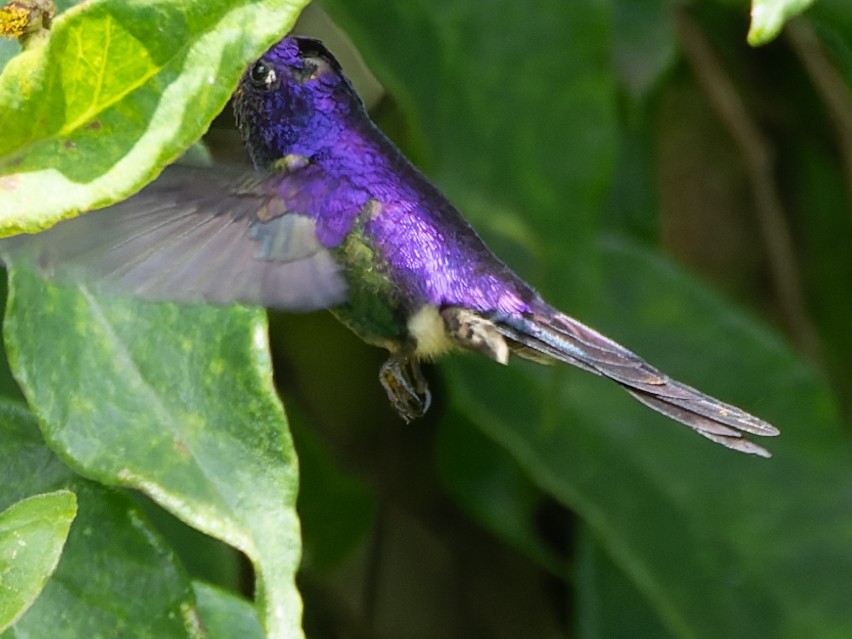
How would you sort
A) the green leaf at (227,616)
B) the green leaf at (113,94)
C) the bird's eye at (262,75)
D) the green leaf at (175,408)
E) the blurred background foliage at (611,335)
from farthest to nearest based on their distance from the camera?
1. the blurred background foliage at (611,335)
2. the bird's eye at (262,75)
3. the green leaf at (227,616)
4. the green leaf at (175,408)
5. the green leaf at (113,94)

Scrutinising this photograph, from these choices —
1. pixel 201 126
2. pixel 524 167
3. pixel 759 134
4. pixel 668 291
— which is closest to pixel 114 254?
pixel 201 126

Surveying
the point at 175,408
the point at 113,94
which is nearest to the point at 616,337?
the point at 175,408

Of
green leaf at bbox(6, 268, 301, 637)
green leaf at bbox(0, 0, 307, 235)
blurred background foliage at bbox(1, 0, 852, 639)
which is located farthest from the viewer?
blurred background foliage at bbox(1, 0, 852, 639)

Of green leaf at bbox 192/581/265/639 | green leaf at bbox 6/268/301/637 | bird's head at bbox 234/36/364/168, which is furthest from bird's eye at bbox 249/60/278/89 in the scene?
green leaf at bbox 192/581/265/639

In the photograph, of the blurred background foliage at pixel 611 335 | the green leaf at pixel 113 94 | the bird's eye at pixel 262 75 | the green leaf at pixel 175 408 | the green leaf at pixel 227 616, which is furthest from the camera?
the blurred background foliage at pixel 611 335

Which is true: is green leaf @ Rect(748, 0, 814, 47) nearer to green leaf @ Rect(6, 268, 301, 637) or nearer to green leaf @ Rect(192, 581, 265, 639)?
green leaf @ Rect(6, 268, 301, 637)

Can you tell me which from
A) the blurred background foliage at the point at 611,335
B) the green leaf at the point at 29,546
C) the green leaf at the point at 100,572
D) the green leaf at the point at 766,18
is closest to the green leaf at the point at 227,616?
the green leaf at the point at 100,572

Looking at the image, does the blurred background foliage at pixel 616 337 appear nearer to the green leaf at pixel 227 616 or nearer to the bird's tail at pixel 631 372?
the bird's tail at pixel 631 372

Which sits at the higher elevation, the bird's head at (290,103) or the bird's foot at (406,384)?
the bird's head at (290,103)
